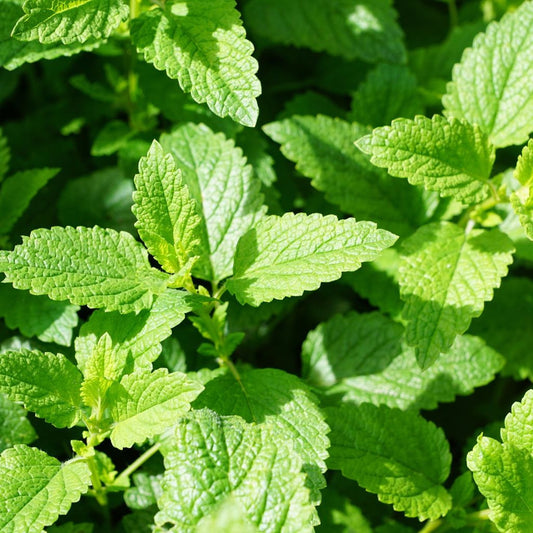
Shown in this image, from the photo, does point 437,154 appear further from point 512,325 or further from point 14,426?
point 14,426

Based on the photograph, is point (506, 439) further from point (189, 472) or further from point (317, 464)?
point (189, 472)

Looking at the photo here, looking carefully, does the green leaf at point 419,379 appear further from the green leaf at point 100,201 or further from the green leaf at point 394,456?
the green leaf at point 100,201

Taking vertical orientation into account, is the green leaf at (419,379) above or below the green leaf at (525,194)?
below

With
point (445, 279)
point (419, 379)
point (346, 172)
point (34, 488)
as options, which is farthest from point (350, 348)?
point (34, 488)

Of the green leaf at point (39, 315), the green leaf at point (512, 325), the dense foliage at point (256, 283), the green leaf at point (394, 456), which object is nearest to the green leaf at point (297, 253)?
the dense foliage at point (256, 283)

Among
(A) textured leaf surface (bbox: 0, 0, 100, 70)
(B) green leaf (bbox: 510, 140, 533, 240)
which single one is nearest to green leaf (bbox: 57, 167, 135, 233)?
(A) textured leaf surface (bbox: 0, 0, 100, 70)

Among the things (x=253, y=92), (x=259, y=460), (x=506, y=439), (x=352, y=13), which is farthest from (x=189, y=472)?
(x=352, y=13)
